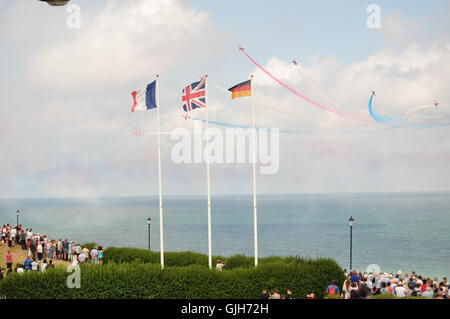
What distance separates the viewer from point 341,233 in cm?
13962

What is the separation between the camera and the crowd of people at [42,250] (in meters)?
28.6

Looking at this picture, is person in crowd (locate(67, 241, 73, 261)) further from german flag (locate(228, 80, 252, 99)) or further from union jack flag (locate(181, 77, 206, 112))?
german flag (locate(228, 80, 252, 99))

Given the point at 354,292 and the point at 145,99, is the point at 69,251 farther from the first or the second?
the point at 354,292

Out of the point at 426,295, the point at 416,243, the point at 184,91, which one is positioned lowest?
the point at 416,243

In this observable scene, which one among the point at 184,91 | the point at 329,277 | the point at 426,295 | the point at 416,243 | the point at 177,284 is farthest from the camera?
A: the point at 416,243

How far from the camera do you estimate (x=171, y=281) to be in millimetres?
24062

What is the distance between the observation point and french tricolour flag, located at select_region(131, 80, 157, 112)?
28125 mm

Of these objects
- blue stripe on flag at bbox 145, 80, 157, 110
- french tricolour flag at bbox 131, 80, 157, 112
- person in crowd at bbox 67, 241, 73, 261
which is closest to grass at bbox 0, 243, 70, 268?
person in crowd at bbox 67, 241, 73, 261

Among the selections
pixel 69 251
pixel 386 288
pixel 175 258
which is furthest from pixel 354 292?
pixel 69 251
